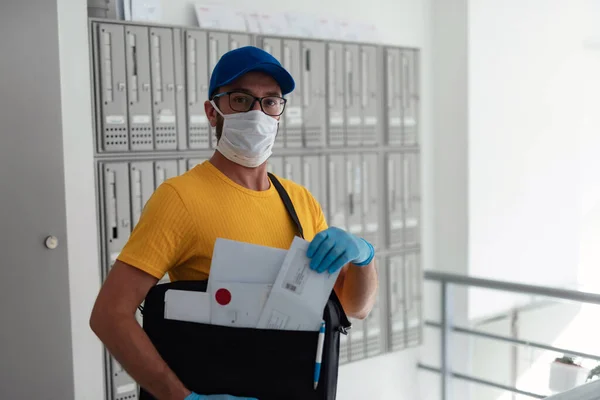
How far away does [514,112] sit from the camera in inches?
175

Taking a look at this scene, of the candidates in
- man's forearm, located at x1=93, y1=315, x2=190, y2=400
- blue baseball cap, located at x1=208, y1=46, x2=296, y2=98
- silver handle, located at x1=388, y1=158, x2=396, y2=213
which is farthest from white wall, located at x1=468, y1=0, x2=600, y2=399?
man's forearm, located at x1=93, y1=315, x2=190, y2=400

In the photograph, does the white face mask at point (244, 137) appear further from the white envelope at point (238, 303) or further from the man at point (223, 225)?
the white envelope at point (238, 303)

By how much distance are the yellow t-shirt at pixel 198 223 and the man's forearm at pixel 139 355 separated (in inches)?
4.5

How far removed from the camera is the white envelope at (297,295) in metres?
1.43

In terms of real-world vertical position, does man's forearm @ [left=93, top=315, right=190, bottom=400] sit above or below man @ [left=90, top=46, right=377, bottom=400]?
below

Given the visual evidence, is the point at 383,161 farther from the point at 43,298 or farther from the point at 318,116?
the point at 43,298

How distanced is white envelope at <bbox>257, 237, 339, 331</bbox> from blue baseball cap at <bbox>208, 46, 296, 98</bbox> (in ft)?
1.16

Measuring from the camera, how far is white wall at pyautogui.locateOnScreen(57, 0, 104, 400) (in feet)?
8.36

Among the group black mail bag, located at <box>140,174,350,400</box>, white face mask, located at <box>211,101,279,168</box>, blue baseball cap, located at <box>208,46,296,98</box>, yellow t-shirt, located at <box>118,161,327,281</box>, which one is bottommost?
black mail bag, located at <box>140,174,350,400</box>

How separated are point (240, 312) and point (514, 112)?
3.40 m

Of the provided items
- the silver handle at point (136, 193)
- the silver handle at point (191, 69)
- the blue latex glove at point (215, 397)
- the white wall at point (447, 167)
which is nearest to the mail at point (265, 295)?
the blue latex glove at point (215, 397)

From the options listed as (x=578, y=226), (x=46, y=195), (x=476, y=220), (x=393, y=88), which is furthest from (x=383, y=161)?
(x=578, y=226)

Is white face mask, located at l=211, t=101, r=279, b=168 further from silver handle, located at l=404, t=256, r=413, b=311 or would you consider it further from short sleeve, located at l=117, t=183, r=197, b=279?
silver handle, located at l=404, t=256, r=413, b=311

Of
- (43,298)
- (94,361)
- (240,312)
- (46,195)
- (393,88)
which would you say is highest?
(393,88)
